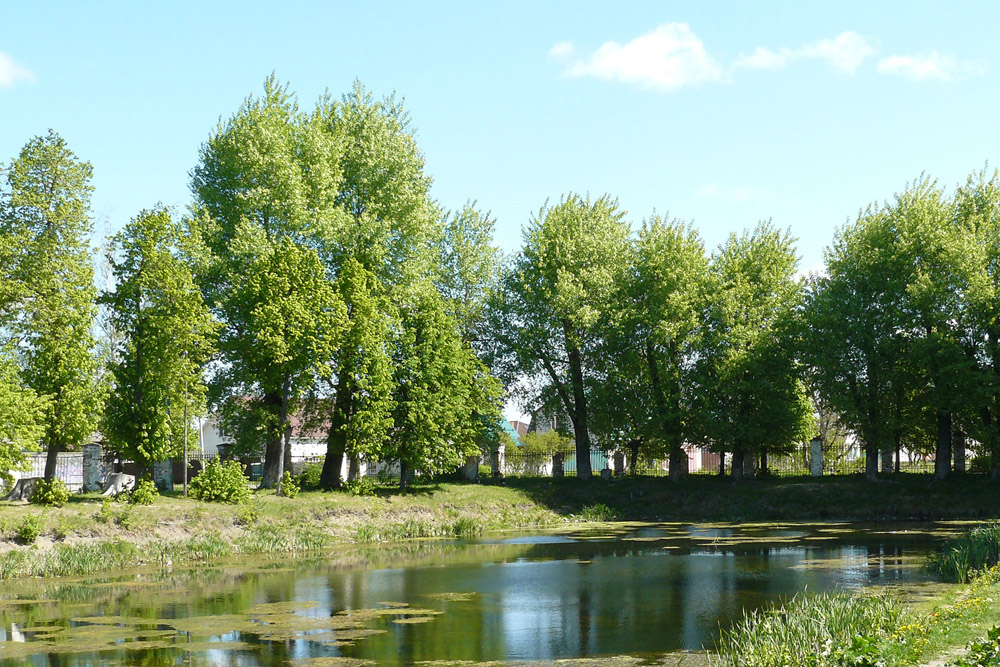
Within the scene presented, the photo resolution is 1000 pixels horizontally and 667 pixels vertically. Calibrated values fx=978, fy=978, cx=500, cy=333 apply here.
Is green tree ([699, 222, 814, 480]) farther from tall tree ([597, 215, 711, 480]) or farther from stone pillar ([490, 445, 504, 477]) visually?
stone pillar ([490, 445, 504, 477])

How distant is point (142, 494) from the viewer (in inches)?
1340

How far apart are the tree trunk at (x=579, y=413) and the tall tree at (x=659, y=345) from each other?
1489 millimetres

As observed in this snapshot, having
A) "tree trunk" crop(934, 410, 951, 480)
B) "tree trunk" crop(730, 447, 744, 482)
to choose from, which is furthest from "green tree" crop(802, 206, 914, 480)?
"tree trunk" crop(730, 447, 744, 482)

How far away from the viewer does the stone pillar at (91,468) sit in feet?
135

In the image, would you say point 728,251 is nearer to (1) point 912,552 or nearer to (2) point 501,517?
(2) point 501,517

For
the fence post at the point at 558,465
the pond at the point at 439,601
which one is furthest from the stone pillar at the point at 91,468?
the fence post at the point at 558,465

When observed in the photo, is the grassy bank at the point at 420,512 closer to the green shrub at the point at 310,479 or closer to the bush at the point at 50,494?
the bush at the point at 50,494

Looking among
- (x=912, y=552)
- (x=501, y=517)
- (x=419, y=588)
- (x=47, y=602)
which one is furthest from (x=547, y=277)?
(x=47, y=602)

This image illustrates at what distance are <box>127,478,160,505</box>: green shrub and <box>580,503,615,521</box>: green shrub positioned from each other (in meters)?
21.6

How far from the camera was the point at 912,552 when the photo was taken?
3062cm

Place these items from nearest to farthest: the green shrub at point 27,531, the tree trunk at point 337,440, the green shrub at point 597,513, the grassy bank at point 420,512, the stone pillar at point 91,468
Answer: the green shrub at point 27,531 → the grassy bank at point 420,512 → the stone pillar at point 91,468 → the tree trunk at point 337,440 → the green shrub at point 597,513

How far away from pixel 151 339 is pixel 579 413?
2639cm

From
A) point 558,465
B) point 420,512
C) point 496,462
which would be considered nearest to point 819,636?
point 420,512

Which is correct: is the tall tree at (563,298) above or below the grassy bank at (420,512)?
above
